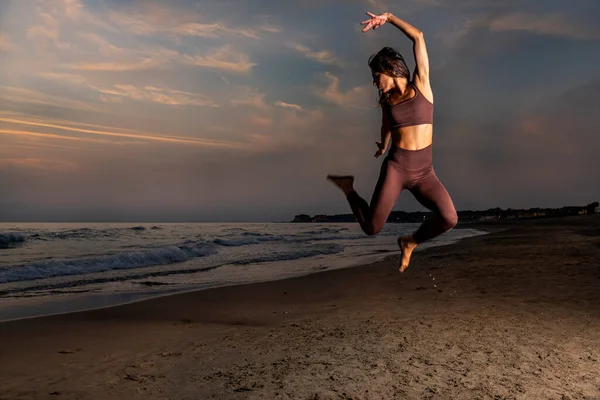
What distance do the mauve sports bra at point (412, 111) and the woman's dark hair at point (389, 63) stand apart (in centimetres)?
16

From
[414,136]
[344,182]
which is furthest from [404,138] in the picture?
[344,182]

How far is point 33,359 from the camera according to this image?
6719 mm

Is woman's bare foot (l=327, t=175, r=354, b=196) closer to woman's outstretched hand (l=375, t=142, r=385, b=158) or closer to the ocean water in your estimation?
woman's outstretched hand (l=375, t=142, r=385, b=158)

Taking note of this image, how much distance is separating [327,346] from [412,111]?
405 centimetres

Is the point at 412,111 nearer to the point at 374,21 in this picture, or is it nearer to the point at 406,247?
the point at 374,21

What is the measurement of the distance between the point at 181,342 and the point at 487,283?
808cm

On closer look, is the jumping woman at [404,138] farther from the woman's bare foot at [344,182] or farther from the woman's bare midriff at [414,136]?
the woman's bare foot at [344,182]

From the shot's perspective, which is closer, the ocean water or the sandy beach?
the sandy beach

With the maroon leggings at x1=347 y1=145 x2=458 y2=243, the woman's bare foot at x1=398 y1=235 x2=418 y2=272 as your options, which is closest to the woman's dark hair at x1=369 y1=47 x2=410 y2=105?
the maroon leggings at x1=347 y1=145 x2=458 y2=243

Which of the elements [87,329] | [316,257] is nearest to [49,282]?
[87,329]

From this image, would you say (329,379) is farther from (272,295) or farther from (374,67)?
(272,295)

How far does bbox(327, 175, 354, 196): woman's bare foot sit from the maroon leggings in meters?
0.38

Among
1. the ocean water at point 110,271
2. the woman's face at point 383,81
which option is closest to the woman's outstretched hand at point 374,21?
the woman's face at point 383,81

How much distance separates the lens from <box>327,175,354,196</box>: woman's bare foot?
203 inches
